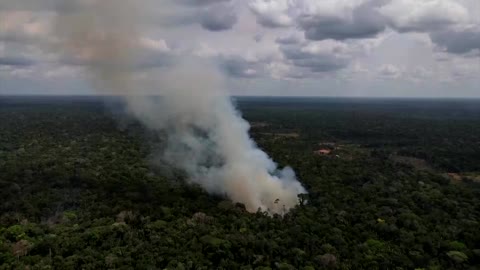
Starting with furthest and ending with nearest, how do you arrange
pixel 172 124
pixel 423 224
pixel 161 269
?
pixel 172 124
pixel 423 224
pixel 161 269

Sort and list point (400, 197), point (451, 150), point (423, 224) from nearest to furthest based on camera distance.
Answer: point (423, 224) → point (400, 197) → point (451, 150)

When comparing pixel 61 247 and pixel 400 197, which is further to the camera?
→ pixel 400 197

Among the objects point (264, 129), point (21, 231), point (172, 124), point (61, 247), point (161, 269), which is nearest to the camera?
point (161, 269)

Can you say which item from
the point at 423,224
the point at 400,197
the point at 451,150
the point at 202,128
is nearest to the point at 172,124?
the point at 202,128

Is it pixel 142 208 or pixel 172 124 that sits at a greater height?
pixel 172 124

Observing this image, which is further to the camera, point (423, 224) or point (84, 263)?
point (423, 224)

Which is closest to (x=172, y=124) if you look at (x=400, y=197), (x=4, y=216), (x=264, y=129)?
(x=4, y=216)

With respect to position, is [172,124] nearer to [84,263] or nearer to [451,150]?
[84,263]

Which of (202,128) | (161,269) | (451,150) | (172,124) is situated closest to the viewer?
(161,269)

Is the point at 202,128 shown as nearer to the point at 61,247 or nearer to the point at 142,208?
the point at 142,208
